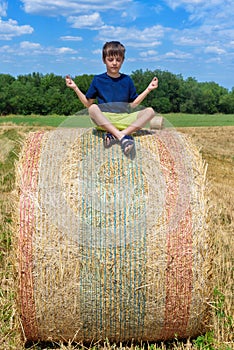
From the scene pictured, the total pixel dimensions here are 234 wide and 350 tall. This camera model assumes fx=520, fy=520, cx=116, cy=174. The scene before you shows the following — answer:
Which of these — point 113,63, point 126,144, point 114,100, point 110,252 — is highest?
point 113,63

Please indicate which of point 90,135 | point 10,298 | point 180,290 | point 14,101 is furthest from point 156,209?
point 14,101

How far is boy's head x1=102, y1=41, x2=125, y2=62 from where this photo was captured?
16.0 ft

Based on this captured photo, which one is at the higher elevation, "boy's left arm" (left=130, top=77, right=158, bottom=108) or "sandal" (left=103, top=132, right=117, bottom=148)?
"boy's left arm" (left=130, top=77, right=158, bottom=108)

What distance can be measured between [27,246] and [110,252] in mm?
655

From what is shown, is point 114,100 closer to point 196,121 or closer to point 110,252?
point 110,252

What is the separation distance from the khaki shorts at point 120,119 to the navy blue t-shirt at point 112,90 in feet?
0.38

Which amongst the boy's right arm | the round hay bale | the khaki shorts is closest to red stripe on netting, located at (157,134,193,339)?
the round hay bale

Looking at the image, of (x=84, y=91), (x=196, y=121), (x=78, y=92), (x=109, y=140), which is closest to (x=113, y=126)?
(x=109, y=140)

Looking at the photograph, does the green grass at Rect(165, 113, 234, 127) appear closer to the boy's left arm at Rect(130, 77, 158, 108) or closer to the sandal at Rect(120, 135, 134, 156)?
the boy's left arm at Rect(130, 77, 158, 108)

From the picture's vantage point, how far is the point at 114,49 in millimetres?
4887

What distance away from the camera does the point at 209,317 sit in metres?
4.46

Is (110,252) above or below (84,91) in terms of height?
below

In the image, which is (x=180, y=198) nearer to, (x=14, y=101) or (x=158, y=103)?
(x=158, y=103)

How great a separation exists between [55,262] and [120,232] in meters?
0.56
